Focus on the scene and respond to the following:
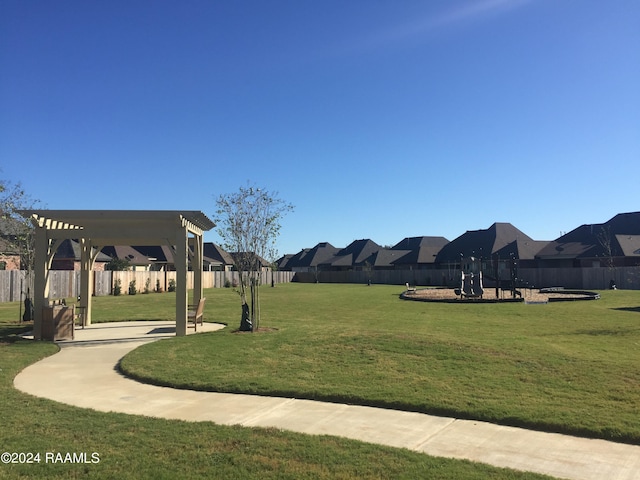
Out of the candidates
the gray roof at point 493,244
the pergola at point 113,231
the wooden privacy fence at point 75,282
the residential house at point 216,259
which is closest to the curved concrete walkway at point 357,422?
the pergola at point 113,231

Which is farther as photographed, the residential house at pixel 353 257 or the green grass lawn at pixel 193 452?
the residential house at pixel 353 257

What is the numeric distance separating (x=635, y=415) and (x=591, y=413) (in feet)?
1.67

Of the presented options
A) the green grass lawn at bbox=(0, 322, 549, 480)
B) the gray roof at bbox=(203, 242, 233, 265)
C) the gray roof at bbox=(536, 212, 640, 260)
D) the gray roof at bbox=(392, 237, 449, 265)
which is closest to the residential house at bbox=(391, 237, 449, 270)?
the gray roof at bbox=(392, 237, 449, 265)

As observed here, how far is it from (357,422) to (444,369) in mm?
3197

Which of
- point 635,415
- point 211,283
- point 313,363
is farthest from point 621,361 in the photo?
point 211,283

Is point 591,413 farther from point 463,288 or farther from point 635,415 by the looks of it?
point 463,288

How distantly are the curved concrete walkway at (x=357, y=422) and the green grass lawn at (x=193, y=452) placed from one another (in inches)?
→ 15.3

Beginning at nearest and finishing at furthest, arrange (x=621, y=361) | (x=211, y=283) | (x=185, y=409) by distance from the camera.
Answer: (x=185, y=409) → (x=621, y=361) → (x=211, y=283)

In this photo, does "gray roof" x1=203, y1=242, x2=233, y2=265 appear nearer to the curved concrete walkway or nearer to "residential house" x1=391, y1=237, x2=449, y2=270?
"residential house" x1=391, y1=237, x2=449, y2=270

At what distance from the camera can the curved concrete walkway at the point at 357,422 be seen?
5.03m

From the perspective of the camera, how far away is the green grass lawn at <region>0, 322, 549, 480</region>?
4.52 meters

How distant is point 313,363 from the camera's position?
9.71 meters

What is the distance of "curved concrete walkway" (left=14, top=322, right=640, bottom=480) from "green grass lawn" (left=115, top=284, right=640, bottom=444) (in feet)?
1.22

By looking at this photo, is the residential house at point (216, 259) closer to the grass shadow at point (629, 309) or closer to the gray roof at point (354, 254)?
the gray roof at point (354, 254)
